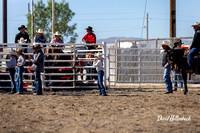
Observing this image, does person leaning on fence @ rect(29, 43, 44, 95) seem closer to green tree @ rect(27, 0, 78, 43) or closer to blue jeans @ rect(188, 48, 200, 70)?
blue jeans @ rect(188, 48, 200, 70)

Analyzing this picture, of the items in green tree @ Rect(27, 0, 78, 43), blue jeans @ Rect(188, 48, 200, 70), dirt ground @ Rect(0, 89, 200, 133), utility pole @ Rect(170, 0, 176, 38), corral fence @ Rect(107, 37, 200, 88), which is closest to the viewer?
dirt ground @ Rect(0, 89, 200, 133)

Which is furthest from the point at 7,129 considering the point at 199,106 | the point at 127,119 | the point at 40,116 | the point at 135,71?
the point at 135,71

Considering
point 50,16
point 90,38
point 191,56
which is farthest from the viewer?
point 50,16

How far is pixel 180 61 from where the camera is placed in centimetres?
1091

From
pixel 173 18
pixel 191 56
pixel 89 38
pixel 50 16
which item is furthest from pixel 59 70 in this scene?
pixel 50 16

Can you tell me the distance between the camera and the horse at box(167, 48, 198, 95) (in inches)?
428

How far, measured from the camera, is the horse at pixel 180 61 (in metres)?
10.9

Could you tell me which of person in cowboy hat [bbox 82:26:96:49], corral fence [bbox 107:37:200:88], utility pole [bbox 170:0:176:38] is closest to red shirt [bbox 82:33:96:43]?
person in cowboy hat [bbox 82:26:96:49]

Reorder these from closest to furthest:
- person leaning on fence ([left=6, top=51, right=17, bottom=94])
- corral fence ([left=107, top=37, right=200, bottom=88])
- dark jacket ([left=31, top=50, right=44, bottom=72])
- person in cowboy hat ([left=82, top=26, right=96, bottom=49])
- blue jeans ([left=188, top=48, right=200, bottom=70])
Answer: blue jeans ([left=188, top=48, right=200, bottom=70]) → dark jacket ([left=31, top=50, right=44, bottom=72]) → person leaning on fence ([left=6, top=51, right=17, bottom=94]) → person in cowboy hat ([left=82, top=26, right=96, bottom=49]) → corral fence ([left=107, top=37, right=200, bottom=88])

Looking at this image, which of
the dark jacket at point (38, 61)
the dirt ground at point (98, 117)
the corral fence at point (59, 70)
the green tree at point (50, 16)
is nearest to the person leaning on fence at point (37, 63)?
the dark jacket at point (38, 61)

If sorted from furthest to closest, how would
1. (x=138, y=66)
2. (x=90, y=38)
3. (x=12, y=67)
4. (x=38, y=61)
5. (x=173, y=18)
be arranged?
(x=138, y=66), (x=173, y=18), (x=90, y=38), (x=12, y=67), (x=38, y=61)

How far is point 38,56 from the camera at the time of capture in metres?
10.8

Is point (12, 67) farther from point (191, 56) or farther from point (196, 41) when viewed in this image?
point (196, 41)

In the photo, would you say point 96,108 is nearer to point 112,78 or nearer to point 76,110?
point 76,110
